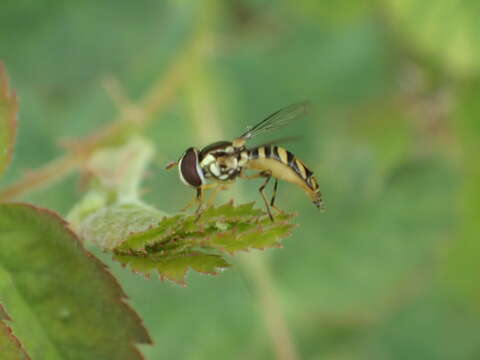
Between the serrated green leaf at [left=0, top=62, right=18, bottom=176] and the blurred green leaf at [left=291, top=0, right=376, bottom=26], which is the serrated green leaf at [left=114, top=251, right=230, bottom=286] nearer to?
the serrated green leaf at [left=0, top=62, right=18, bottom=176]

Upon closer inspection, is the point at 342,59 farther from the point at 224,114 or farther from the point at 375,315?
the point at 375,315

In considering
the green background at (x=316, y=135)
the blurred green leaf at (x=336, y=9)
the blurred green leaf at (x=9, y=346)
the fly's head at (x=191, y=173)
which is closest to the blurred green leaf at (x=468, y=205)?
the green background at (x=316, y=135)

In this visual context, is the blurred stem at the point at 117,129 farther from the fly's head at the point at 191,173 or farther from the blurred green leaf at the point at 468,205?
the blurred green leaf at the point at 468,205

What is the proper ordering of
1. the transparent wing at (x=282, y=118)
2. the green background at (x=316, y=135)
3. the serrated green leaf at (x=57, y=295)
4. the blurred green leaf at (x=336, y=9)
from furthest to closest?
the blurred green leaf at (x=336, y=9) < the green background at (x=316, y=135) < the transparent wing at (x=282, y=118) < the serrated green leaf at (x=57, y=295)

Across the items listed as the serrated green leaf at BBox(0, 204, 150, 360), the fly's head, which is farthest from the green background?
the serrated green leaf at BBox(0, 204, 150, 360)

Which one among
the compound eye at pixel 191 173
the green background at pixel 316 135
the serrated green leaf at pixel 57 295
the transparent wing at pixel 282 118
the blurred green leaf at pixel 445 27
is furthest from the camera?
the green background at pixel 316 135

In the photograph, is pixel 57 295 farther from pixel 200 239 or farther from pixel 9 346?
pixel 200 239
